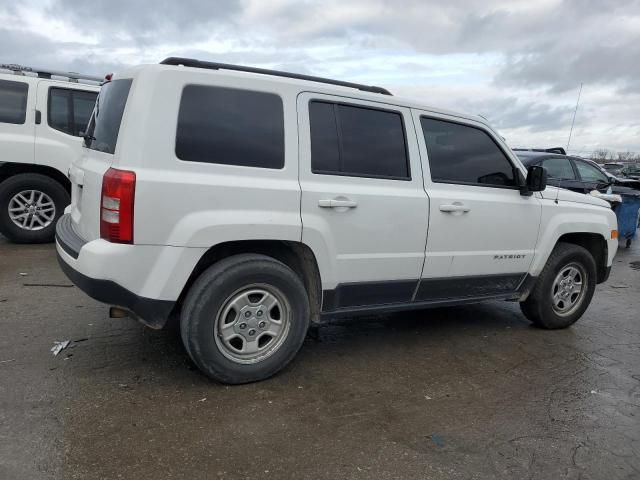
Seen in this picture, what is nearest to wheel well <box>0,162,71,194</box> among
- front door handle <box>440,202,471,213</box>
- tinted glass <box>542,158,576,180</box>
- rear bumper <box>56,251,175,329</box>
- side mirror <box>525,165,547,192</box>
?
rear bumper <box>56,251,175,329</box>

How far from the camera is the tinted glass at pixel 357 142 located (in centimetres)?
356

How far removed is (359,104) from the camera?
12.3 feet

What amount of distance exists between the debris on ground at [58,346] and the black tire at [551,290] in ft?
13.0

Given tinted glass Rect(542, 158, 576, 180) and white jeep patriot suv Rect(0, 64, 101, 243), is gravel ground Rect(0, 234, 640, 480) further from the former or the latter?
tinted glass Rect(542, 158, 576, 180)

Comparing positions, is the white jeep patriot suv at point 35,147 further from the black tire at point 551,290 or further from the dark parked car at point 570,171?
the dark parked car at point 570,171

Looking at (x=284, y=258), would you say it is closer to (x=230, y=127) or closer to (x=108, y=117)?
(x=230, y=127)

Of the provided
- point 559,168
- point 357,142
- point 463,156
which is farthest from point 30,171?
point 559,168

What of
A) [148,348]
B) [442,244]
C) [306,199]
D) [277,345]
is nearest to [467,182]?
[442,244]

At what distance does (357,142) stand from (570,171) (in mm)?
7785

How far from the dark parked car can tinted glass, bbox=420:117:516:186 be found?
16.6ft

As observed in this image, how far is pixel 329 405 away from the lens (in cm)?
335

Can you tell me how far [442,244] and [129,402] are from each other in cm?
244

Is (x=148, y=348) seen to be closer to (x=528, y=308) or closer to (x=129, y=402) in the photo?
(x=129, y=402)

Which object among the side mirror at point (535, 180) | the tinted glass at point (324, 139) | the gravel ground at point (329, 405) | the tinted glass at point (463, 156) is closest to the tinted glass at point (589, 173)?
the gravel ground at point (329, 405)
